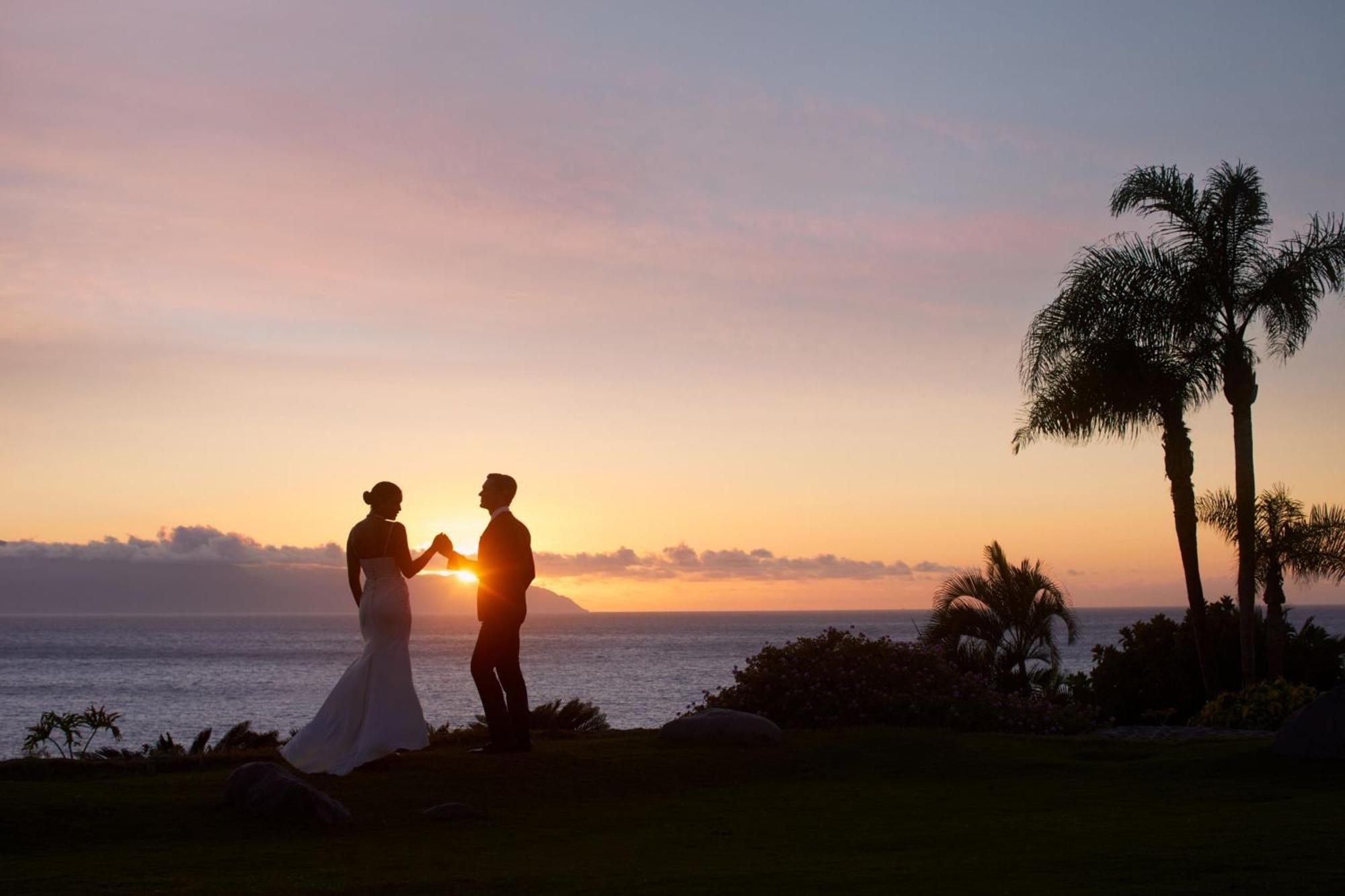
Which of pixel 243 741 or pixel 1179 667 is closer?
pixel 243 741

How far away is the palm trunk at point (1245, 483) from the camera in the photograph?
24.0 m

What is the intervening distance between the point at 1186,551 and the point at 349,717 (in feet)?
59.1

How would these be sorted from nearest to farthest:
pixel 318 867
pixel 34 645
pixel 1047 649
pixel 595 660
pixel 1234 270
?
pixel 318 867 < pixel 1234 270 < pixel 1047 649 < pixel 595 660 < pixel 34 645

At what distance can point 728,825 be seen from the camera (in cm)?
1168

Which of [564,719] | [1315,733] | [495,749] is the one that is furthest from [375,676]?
[1315,733]

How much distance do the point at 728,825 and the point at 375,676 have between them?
165 inches

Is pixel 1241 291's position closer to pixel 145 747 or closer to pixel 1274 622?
pixel 1274 622

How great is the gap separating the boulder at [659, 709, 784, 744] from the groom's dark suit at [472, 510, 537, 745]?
2.26 m

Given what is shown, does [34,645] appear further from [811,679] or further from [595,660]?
[811,679]

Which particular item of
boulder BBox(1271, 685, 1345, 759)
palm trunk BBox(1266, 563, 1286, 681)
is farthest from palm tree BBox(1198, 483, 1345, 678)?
boulder BBox(1271, 685, 1345, 759)

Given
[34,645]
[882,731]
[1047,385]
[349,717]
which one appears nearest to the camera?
[349,717]

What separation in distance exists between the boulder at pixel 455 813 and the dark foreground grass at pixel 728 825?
0.13 meters

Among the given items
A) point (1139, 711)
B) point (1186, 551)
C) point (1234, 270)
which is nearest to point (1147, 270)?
point (1234, 270)

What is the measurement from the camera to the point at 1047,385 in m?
26.2
